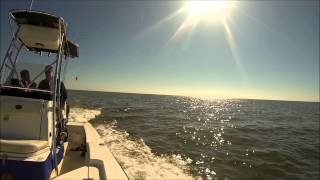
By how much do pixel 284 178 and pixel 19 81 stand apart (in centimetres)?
1068

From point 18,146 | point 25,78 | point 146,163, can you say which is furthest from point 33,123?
point 146,163

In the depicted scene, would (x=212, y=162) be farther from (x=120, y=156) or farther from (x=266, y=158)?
(x=120, y=156)

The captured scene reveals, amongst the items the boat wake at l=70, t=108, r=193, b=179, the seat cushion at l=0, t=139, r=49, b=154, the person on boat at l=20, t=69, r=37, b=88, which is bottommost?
→ the boat wake at l=70, t=108, r=193, b=179

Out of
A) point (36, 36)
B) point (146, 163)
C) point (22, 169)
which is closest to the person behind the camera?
point (22, 169)

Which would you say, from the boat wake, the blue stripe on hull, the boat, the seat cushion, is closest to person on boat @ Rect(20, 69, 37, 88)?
the boat

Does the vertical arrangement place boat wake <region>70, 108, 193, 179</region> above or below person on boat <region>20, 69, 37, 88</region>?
below

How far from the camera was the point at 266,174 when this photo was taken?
10.9 metres

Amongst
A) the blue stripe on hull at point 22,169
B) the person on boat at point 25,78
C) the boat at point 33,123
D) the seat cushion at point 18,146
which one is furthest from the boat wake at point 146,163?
the seat cushion at point 18,146

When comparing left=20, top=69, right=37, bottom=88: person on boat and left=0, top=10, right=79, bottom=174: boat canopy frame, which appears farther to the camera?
left=20, top=69, right=37, bottom=88: person on boat

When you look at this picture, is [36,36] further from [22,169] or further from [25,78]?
[22,169]

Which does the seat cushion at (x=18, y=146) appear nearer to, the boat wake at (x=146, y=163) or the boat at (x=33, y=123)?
the boat at (x=33, y=123)

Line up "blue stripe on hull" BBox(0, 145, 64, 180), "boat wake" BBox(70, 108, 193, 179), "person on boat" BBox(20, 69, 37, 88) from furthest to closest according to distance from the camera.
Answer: "boat wake" BBox(70, 108, 193, 179) < "person on boat" BBox(20, 69, 37, 88) < "blue stripe on hull" BBox(0, 145, 64, 180)

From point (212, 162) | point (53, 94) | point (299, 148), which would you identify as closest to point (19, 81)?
point (53, 94)

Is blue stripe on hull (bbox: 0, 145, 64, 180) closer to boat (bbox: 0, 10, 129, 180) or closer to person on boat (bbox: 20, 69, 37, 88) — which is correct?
boat (bbox: 0, 10, 129, 180)
